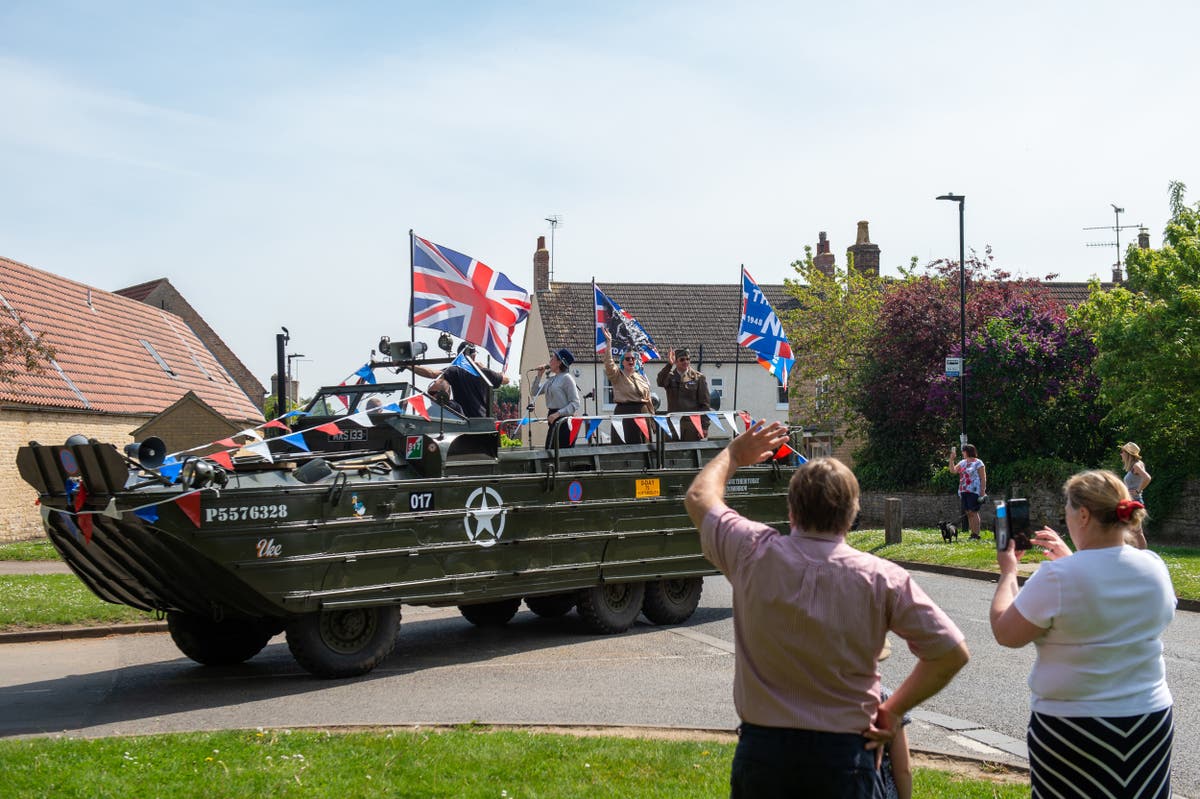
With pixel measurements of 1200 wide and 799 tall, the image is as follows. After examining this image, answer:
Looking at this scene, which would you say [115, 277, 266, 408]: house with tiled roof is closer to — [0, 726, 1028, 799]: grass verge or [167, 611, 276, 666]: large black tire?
[167, 611, 276, 666]: large black tire

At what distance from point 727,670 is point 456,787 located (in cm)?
442

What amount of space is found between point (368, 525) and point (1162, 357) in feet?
66.8

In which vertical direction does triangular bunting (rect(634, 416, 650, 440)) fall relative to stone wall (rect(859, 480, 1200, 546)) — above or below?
above

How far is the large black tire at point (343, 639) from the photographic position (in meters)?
10.2

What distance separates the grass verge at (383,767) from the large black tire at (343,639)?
2.44 metres

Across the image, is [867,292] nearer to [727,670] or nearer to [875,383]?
[875,383]

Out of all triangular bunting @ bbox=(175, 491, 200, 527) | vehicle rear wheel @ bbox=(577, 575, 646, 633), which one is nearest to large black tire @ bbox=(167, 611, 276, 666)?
triangular bunting @ bbox=(175, 491, 200, 527)

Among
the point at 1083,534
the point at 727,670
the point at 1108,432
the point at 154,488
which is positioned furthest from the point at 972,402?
the point at 1083,534

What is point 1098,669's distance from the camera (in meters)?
4.09

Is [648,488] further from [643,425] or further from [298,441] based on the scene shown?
[298,441]

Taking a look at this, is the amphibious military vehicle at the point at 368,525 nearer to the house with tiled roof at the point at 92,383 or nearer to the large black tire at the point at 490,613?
the large black tire at the point at 490,613

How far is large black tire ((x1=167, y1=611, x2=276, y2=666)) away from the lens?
36.9ft

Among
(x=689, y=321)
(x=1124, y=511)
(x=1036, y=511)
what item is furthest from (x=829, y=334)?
(x=1124, y=511)

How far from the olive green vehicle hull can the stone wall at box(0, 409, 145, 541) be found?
15751mm
